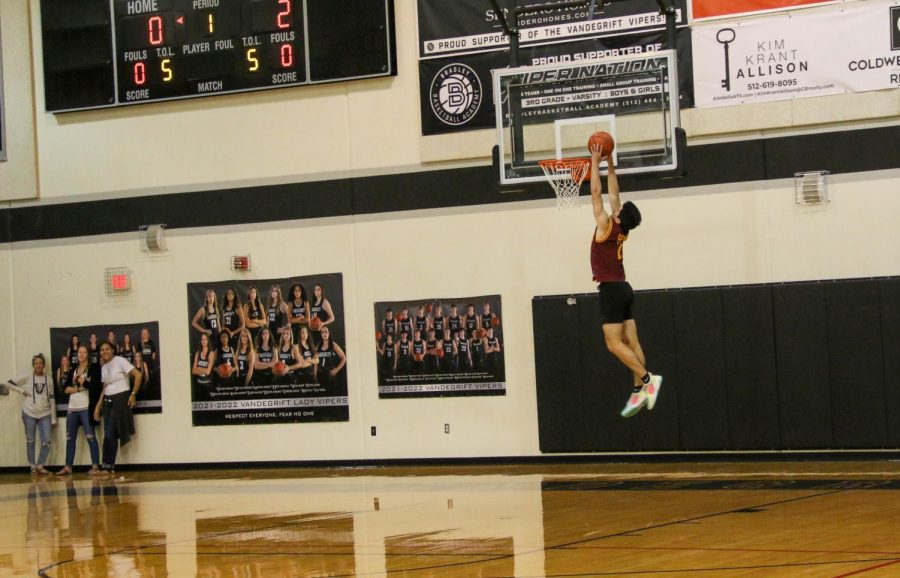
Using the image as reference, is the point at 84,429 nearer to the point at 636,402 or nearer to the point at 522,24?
the point at 522,24

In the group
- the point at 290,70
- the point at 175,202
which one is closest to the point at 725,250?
the point at 290,70

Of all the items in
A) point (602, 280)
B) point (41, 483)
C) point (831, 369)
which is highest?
point (602, 280)

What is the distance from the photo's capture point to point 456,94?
669 inches

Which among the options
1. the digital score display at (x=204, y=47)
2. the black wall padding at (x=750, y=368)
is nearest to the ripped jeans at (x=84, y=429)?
the digital score display at (x=204, y=47)

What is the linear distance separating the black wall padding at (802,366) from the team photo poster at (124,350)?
9230 millimetres

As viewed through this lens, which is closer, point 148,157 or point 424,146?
point 424,146

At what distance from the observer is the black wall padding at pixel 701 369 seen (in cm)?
1562

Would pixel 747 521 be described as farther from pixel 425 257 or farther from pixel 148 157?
pixel 148 157

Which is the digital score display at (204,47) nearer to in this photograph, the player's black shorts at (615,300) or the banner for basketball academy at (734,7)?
the banner for basketball academy at (734,7)

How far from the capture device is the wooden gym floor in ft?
26.4

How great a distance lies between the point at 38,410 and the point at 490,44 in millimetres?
8890

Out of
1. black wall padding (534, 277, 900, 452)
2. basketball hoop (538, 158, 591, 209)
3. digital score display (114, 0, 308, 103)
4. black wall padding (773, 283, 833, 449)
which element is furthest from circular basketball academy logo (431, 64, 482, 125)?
black wall padding (773, 283, 833, 449)

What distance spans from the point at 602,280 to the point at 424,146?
605cm

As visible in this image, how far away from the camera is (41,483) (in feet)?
56.1
